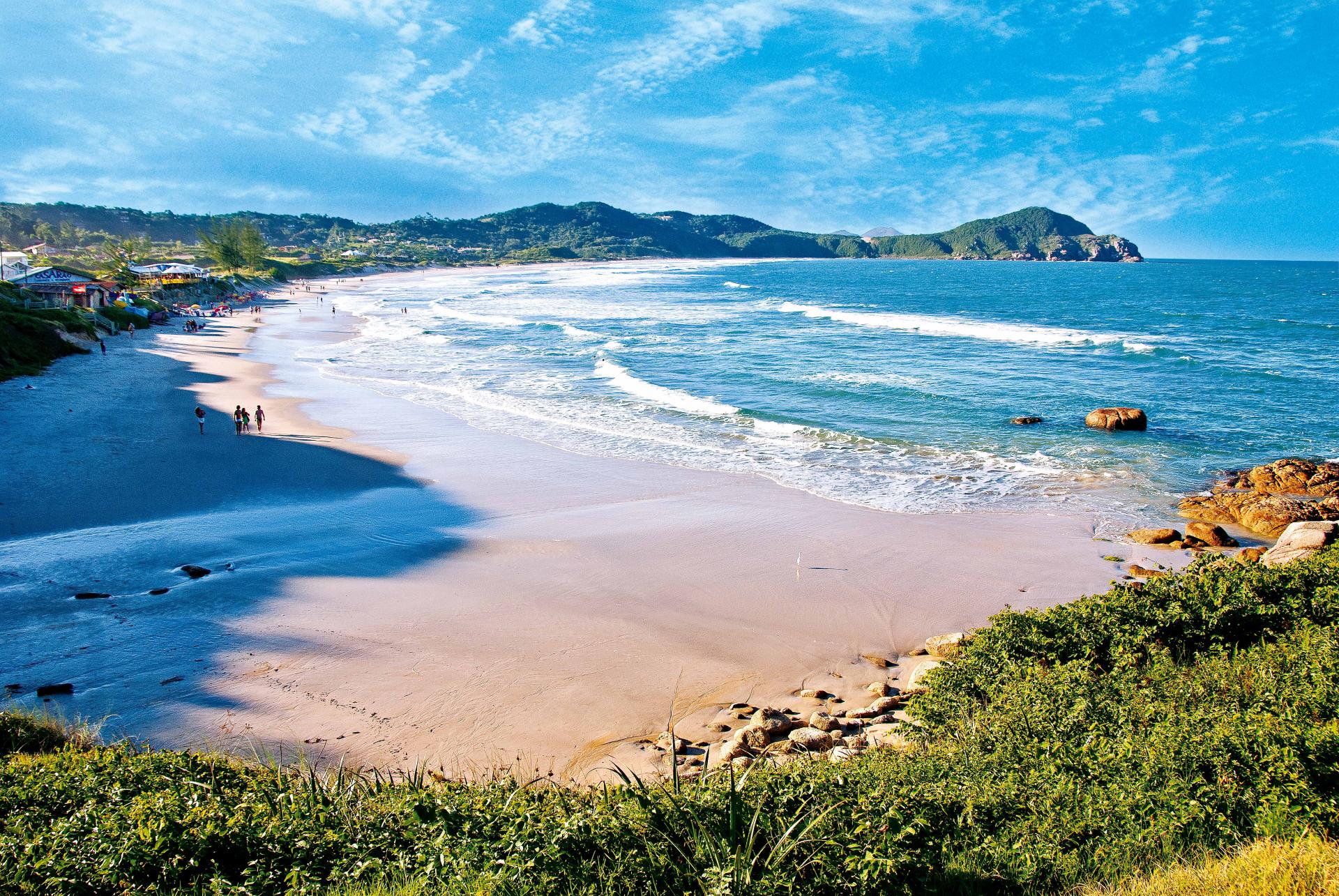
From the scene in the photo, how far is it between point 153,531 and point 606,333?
1450 inches

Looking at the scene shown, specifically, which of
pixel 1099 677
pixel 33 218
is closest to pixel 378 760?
pixel 1099 677

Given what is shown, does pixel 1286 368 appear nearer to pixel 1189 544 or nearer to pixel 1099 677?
pixel 1189 544

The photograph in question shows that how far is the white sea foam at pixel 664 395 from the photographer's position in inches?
1111

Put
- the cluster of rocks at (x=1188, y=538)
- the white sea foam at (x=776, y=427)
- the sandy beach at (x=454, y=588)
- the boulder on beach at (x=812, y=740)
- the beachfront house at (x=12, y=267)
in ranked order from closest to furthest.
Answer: the boulder on beach at (x=812, y=740)
the sandy beach at (x=454, y=588)
the cluster of rocks at (x=1188, y=538)
the white sea foam at (x=776, y=427)
the beachfront house at (x=12, y=267)

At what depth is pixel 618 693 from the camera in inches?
394

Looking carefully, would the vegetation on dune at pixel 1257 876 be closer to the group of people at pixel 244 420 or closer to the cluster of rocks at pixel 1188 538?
the cluster of rocks at pixel 1188 538

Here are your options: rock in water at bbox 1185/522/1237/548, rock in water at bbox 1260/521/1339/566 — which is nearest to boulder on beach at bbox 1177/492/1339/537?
rock in water at bbox 1185/522/1237/548

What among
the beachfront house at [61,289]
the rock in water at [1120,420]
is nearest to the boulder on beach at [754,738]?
the rock in water at [1120,420]

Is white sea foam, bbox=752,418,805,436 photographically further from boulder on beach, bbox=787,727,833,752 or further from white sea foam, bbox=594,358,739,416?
boulder on beach, bbox=787,727,833,752

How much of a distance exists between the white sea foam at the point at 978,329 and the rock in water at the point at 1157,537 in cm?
3281

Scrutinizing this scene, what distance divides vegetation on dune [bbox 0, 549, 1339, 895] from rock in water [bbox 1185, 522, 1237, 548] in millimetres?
9769

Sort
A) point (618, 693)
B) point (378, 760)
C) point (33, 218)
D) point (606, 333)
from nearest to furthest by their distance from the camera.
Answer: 1. point (378, 760)
2. point (618, 693)
3. point (606, 333)
4. point (33, 218)

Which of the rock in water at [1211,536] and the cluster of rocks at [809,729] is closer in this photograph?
the cluster of rocks at [809,729]

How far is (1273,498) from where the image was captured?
17094 millimetres
